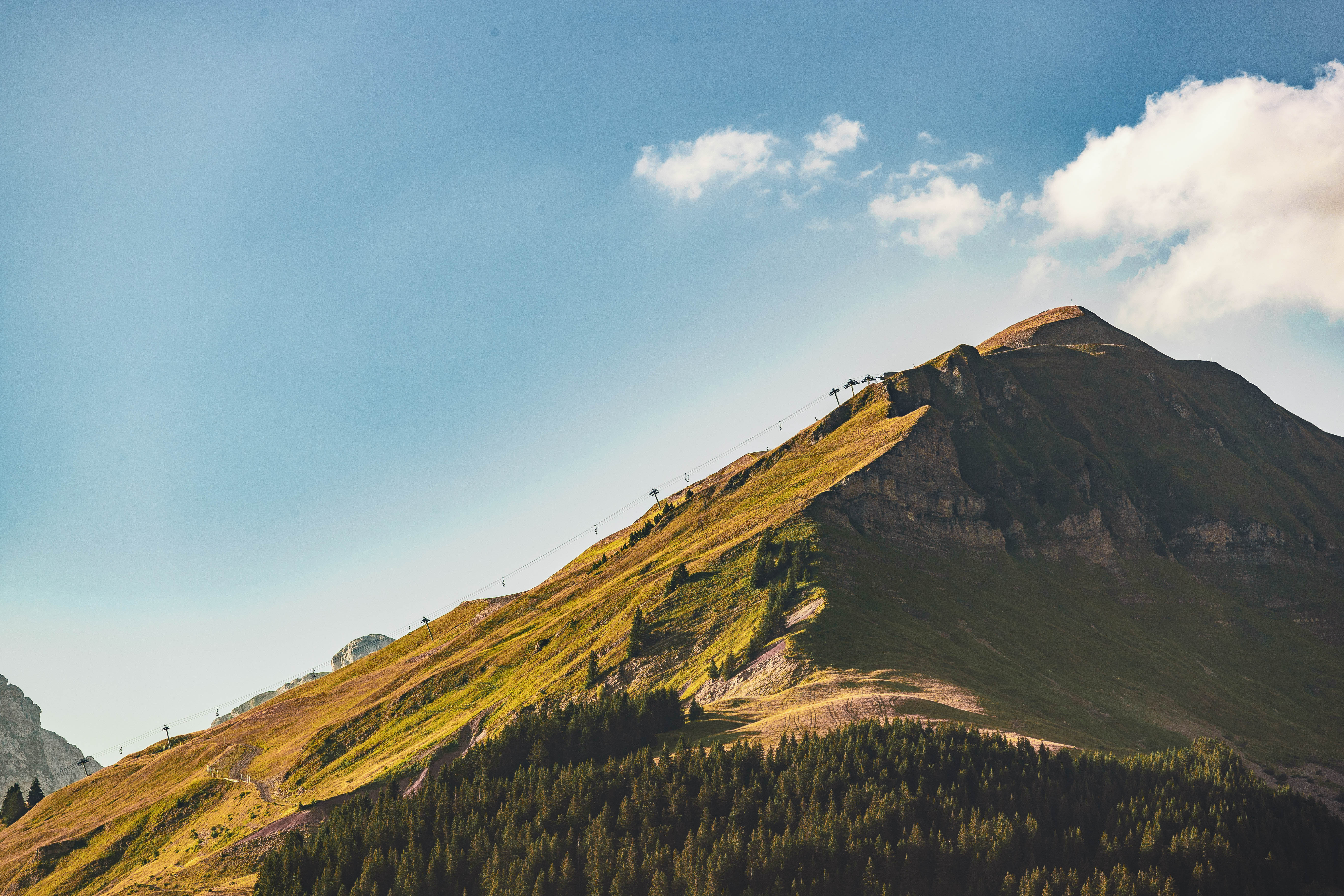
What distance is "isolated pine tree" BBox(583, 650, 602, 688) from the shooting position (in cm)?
14475

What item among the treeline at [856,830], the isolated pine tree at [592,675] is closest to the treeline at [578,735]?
the treeline at [856,830]

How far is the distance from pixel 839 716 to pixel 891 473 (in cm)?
8800

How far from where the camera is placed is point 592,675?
477 feet

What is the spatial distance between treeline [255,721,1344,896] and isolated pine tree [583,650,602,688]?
1409 inches

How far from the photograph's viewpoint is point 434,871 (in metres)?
93.6

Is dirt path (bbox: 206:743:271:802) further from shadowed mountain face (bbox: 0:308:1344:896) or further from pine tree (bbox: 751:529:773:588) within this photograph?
pine tree (bbox: 751:529:773:588)

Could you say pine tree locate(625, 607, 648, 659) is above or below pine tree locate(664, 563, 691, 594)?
below

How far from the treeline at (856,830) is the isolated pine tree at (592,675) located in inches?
1409

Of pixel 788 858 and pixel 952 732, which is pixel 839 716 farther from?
pixel 788 858

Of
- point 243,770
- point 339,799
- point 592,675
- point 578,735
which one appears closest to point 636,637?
point 592,675

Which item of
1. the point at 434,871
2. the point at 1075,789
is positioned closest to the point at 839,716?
the point at 1075,789

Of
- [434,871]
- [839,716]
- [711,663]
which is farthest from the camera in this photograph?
[711,663]

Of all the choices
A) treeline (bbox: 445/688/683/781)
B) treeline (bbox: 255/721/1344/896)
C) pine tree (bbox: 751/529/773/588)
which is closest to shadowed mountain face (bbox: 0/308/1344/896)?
pine tree (bbox: 751/529/773/588)

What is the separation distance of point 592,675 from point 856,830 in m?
71.7
